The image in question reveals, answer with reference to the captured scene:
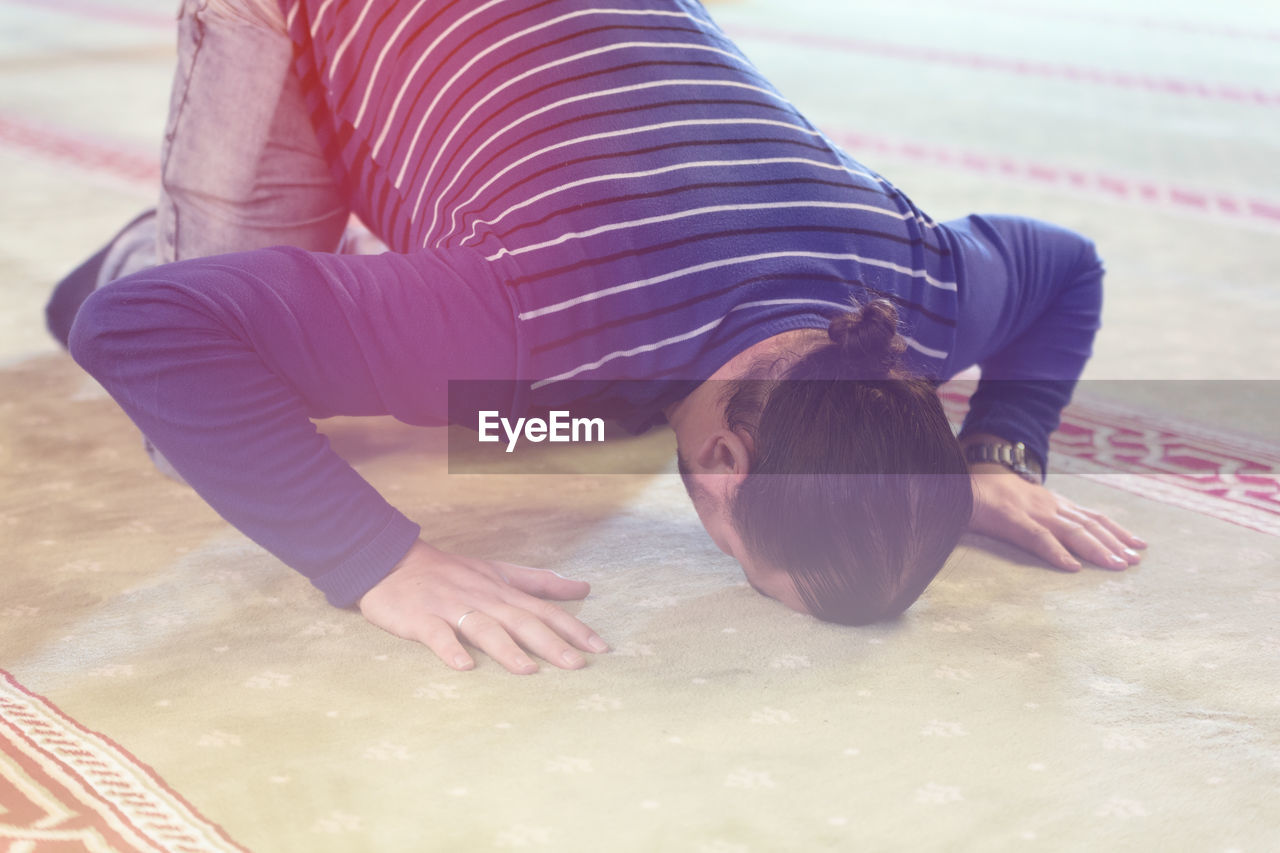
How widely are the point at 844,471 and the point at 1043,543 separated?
44cm

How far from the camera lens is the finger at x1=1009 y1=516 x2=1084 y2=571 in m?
1.49

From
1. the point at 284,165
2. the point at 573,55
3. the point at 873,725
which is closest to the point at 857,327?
the point at 873,725

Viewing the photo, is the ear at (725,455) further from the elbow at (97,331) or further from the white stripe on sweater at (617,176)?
the elbow at (97,331)

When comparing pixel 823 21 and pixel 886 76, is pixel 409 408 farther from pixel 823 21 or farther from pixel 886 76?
pixel 823 21

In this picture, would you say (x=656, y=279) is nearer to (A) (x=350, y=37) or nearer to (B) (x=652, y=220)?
(B) (x=652, y=220)

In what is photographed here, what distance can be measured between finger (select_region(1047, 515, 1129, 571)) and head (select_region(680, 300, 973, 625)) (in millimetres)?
321

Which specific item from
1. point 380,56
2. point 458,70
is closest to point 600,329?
point 458,70

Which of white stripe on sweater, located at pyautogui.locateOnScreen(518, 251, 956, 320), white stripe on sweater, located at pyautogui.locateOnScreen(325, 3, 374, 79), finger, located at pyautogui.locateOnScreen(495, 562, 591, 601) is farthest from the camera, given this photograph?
white stripe on sweater, located at pyautogui.locateOnScreen(325, 3, 374, 79)

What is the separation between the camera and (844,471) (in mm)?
1161

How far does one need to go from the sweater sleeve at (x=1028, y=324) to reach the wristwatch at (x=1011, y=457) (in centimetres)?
1

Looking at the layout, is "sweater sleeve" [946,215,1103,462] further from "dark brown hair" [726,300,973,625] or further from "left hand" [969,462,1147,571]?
"dark brown hair" [726,300,973,625]

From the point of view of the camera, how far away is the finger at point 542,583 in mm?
1371

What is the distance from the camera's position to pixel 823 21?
6359 mm

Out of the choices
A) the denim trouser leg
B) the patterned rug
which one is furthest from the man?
the denim trouser leg
